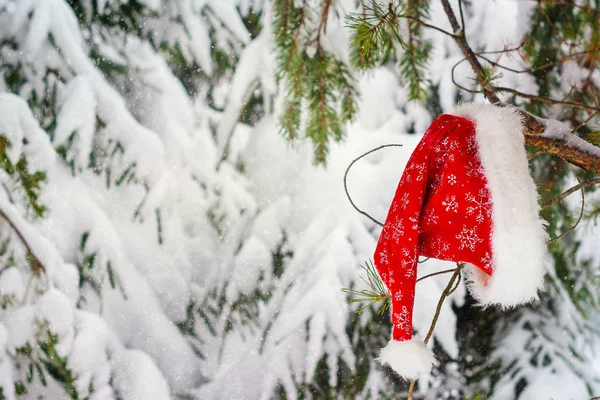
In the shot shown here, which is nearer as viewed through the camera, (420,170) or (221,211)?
(420,170)

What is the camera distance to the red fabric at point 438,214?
40 centimetres

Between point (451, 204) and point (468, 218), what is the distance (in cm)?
2

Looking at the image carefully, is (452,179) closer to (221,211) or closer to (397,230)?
(397,230)

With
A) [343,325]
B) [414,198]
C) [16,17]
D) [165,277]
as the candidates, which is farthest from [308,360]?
[16,17]

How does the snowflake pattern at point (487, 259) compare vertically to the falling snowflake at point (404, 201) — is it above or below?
below

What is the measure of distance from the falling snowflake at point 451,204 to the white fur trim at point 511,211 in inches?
1.3

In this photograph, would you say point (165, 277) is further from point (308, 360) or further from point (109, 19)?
point (109, 19)

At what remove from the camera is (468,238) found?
399mm

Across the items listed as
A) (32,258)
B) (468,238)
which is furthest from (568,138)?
(32,258)

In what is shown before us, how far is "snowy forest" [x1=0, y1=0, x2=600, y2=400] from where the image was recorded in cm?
88

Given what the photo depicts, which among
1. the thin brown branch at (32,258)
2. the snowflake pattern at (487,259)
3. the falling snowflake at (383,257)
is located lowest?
the snowflake pattern at (487,259)

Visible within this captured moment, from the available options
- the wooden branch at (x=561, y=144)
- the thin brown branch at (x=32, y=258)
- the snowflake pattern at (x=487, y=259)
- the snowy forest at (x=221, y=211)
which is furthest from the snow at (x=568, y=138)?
the thin brown branch at (x=32, y=258)

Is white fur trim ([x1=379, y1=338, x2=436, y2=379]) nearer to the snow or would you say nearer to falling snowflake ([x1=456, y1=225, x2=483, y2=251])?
falling snowflake ([x1=456, y1=225, x2=483, y2=251])

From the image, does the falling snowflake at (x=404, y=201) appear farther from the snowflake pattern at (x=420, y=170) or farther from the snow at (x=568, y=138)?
the snow at (x=568, y=138)
